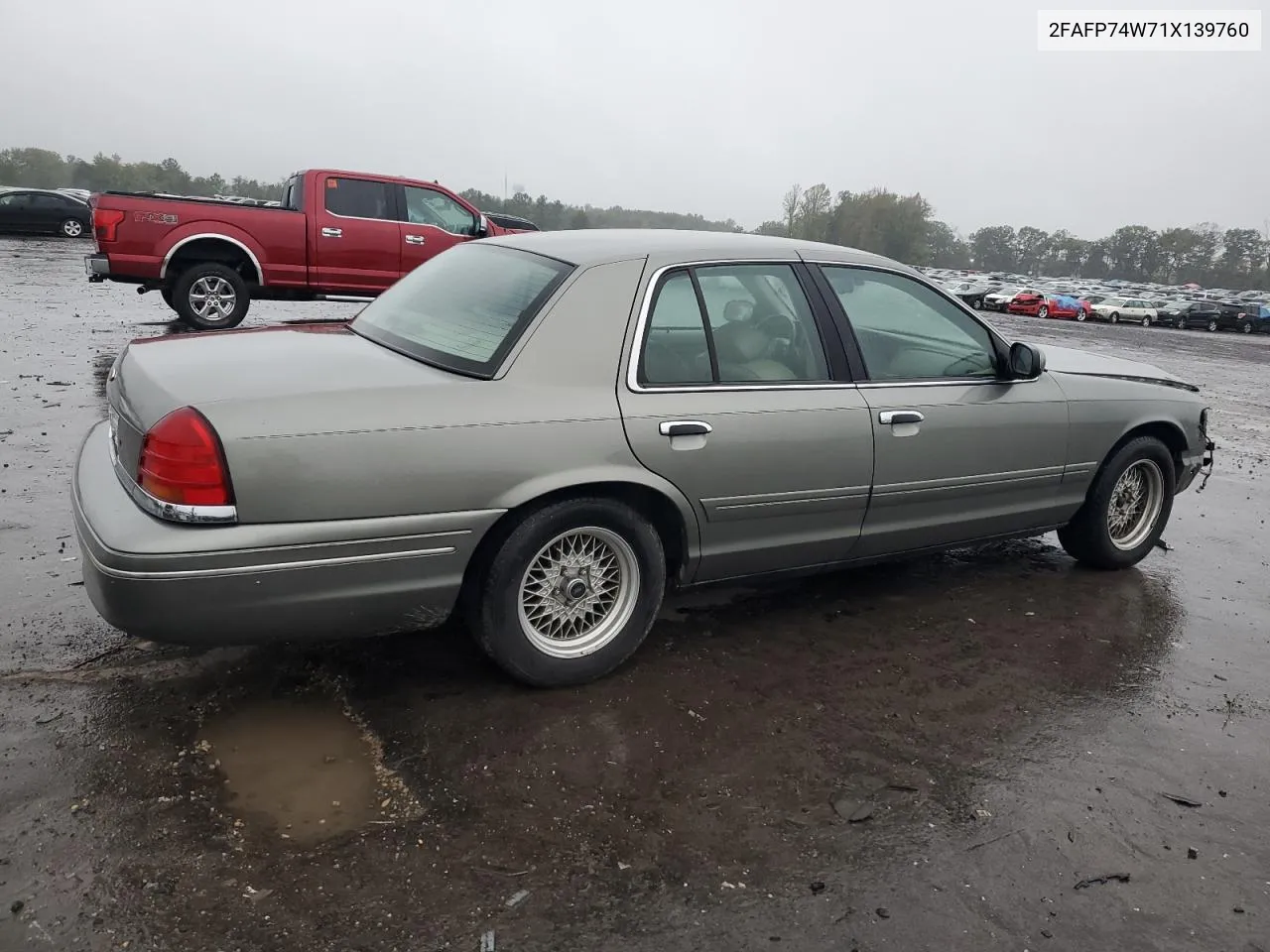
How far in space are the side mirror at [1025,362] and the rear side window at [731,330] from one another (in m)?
1.06

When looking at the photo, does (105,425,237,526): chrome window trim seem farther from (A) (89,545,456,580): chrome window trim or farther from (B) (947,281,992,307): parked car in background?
(B) (947,281,992,307): parked car in background

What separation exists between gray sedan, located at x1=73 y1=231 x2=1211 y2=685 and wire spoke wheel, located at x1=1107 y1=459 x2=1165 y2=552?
0.48 m

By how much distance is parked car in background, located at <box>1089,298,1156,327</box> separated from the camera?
137ft

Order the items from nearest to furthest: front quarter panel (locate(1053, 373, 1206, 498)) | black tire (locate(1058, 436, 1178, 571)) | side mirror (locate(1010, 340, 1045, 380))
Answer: side mirror (locate(1010, 340, 1045, 380)) → front quarter panel (locate(1053, 373, 1206, 498)) → black tire (locate(1058, 436, 1178, 571))

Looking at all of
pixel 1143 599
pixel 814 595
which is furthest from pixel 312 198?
pixel 1143 599

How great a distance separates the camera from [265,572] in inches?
109

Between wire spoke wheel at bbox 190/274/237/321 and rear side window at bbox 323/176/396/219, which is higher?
rear side window at bbox 323/176/396/219

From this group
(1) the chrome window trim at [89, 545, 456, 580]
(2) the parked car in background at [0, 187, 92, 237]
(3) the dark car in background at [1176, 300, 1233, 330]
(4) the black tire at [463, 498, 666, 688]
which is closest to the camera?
(1) the chrome window trim at [89, 545, 456, 580]

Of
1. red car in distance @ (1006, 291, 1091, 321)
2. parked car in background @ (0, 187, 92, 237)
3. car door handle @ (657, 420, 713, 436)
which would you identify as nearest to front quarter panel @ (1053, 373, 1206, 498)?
car door handle @ (657, 420, 713, 436)

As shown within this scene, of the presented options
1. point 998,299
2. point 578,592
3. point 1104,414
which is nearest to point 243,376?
point 578,592

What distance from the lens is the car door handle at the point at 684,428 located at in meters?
3.40

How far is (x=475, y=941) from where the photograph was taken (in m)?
2.24

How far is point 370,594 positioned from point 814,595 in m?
2.29

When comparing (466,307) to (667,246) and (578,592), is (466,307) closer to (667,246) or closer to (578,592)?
(667,246)
